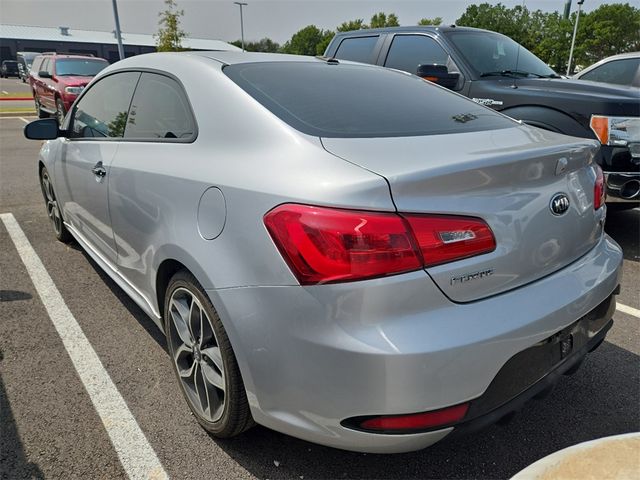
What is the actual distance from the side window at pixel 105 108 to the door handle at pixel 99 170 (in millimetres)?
208

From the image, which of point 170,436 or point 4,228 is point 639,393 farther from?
point 4,228

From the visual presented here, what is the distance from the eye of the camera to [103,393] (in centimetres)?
249

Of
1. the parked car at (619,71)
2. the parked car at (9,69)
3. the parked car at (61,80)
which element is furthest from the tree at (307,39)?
the parked car at (619,71)

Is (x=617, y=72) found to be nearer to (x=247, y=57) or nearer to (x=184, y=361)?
(x=247, y=57)

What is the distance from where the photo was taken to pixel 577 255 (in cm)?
201

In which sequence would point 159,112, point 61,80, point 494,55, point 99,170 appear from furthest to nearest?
point 61,80, point 494,55, point 99,170, point 159,112

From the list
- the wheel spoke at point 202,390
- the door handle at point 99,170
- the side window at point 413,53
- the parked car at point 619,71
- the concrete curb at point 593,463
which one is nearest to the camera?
the concrete curb at point 593,463

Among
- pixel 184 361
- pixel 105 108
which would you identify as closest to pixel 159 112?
pixel 105 108

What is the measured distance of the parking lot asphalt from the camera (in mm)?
2045

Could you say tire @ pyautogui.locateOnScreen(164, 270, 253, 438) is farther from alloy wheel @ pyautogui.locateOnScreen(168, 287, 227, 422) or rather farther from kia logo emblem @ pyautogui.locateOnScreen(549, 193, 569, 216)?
kia logo emblem @ pyautogui.locateOnScreen(549, 193, 569, 216)

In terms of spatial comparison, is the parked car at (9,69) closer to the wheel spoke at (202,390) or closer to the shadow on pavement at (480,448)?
the wheel spoke at (202,390)

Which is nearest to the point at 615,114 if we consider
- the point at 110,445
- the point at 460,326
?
the point at 460,326

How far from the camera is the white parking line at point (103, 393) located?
6.76ft

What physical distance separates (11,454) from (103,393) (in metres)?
0.48
